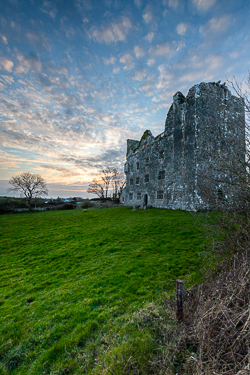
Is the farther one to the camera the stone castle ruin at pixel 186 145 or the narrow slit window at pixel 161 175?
the narrow slit window at pixel 161 175

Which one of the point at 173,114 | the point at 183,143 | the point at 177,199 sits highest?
the point at 173,114

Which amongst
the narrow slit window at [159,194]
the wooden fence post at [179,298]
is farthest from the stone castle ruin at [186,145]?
the wooden fence post at [179,298]

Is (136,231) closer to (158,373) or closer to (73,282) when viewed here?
(73,282)

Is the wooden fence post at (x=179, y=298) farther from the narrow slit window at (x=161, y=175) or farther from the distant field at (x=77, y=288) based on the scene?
the narrow slit window at (x=161, y=175)

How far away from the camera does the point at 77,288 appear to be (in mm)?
5859

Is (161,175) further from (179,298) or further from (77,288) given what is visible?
(179,298)

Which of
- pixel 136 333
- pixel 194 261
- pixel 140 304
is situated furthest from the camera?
pixel 194 261

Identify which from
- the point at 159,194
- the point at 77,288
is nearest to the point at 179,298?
the point at 77,288

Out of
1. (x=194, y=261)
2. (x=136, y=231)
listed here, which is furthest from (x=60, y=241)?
(x=194, y=261)

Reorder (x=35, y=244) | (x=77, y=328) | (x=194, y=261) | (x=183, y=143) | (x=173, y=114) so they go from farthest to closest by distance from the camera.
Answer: (x=173, y=114), (x=183, y=143), (x=35, y=244), (x=194, y=261), (x=77, y=328)

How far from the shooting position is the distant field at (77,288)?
3.44 metres

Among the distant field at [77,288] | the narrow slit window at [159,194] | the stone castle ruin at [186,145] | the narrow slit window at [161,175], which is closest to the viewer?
the distant field at [77,288]

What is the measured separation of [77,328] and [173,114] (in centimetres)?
2444

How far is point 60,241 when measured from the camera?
1163 cm
